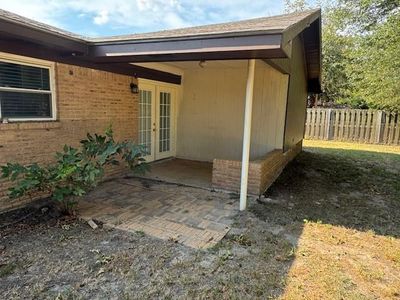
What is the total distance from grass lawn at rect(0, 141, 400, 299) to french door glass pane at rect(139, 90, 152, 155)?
3440mm

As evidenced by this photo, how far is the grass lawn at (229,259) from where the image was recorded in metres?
2.81

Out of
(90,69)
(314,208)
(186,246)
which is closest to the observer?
(186,246)

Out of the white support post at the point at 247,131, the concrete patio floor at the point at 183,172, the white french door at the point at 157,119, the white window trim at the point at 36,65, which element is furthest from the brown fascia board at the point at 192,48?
the concrete patio floor at the point at 183,172

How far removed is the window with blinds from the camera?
4324mm

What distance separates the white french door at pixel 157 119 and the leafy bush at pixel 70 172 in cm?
260

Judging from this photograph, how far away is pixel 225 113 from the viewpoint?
27.5 feet

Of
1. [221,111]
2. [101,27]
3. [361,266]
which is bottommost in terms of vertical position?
[361,266]

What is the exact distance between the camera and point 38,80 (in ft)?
15.6

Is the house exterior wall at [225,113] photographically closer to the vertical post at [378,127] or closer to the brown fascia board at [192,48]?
the brown fascia board at [192,48]

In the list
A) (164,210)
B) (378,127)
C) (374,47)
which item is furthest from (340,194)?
(378,127)

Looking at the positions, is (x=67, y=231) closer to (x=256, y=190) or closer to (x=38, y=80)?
(x=38, y=80)

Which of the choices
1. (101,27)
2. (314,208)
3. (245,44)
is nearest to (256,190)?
(314,208)

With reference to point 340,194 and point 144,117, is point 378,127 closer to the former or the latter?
point 340,194

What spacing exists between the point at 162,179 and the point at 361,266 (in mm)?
4338
